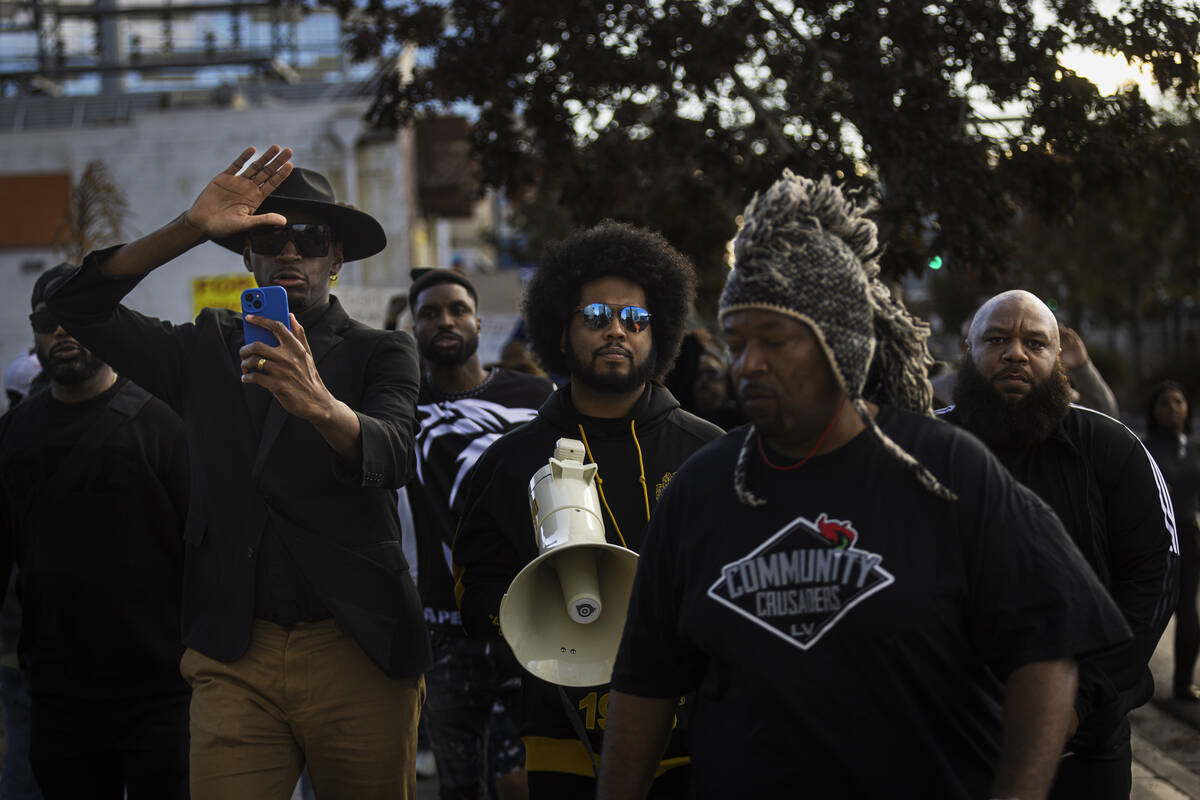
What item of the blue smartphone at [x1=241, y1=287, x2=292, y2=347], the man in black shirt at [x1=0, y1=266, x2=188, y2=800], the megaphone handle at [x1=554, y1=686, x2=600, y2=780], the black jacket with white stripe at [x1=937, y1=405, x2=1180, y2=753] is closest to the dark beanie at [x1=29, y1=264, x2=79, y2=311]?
the man in black shirt at [x1=0, y1=266, x2=188, y2=800]

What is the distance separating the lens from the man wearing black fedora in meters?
3.31

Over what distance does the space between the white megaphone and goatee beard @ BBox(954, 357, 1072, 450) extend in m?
1.32

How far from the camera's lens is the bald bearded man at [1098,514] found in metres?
3.48

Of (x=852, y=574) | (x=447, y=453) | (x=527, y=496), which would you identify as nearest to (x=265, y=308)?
(x=527, y=496)

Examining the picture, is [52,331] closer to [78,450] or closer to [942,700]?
[78,450]

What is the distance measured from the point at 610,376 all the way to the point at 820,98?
4.13 m

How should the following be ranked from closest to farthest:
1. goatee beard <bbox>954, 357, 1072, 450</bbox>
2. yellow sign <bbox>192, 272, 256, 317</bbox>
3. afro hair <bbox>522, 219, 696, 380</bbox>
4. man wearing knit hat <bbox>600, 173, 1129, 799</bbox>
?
1. man wearing knit hat <bbox>600, 173, 1129, 799</bbox>
2. goatee beard <bbox>954, 357, 1072, 450</bbox>
3. afro hair <bbox>522, 219, 696, 380</bbox>
4. yellow sign <bbox>192, 272, 256, 317</bbox>

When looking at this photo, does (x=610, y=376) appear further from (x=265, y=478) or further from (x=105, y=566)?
(x=105, y=566)

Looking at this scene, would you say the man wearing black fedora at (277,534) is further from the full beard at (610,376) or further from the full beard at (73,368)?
the full beard at (73,368)

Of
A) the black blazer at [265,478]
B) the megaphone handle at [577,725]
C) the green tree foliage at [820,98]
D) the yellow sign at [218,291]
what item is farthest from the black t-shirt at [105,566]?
the yellow sign at [218,291]

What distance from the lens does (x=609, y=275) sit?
165 inches

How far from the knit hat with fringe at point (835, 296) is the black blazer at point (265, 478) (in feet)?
4.30

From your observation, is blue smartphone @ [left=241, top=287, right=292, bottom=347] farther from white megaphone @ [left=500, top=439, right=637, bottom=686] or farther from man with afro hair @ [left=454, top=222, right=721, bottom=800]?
man with afro hair @ [left=454, top=222, right=721, bottom=800]

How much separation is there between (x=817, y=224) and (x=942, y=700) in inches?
35.6
